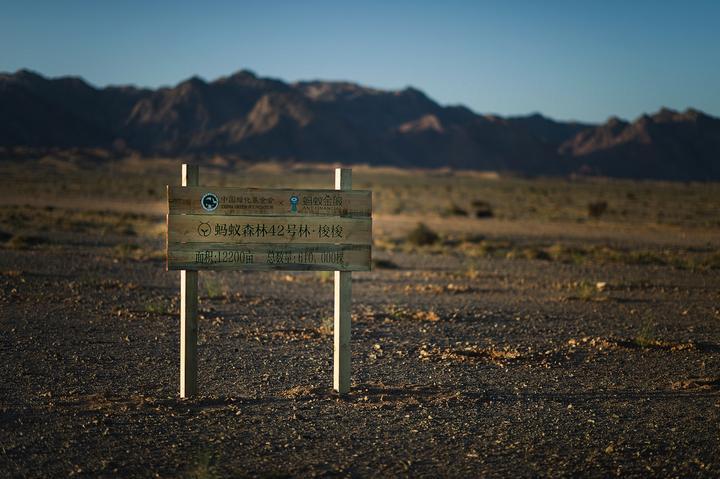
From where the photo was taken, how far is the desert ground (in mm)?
6684

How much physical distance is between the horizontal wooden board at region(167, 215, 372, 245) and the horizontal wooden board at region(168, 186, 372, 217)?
0.19 feet

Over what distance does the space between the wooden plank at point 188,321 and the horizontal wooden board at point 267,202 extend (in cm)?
20

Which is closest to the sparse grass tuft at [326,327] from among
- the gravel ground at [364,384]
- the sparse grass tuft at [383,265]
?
the gravel ground at [364,384]

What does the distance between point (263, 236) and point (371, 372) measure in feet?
7.68

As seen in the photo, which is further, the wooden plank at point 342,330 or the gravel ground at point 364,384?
the wooden plank at point 342,330

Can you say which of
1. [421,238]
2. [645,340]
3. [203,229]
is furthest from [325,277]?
[203,229]

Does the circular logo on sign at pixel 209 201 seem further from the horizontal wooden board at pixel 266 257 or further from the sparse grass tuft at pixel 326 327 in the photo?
the sparse grass tuft at pixel 326 327

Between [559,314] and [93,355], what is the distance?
25.2 feet

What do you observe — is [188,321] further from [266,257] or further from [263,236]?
[263,236]

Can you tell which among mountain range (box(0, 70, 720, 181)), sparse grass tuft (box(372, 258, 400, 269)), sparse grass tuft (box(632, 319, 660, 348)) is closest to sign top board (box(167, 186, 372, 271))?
sparse grass tuft (box(632, 319, 660, 348))

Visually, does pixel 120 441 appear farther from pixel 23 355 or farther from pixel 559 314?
pixel 559 314

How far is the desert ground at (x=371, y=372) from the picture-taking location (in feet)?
21.9

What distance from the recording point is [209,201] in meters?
8.03

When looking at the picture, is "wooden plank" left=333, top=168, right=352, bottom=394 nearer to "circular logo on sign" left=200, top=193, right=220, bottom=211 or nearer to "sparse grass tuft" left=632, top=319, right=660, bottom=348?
"circular logo on sign" left=200, top=193, right=220, bottom=211
